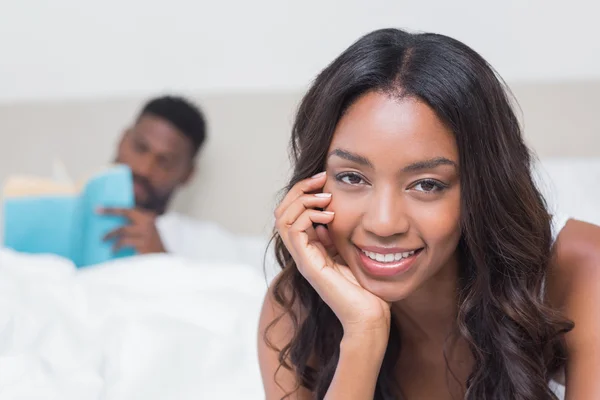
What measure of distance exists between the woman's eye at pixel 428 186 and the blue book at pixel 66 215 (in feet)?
4.64

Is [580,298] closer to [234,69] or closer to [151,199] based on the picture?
[234,69]

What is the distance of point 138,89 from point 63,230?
0.58 metres

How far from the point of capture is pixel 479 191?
3.47 feet

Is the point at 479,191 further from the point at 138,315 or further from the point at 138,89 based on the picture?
the point at 138,89

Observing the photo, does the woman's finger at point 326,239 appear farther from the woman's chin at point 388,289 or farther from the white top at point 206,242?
the white top at point 206,242

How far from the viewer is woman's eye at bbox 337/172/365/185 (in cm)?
109

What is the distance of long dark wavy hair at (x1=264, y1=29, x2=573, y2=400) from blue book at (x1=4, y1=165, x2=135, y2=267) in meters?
1.16

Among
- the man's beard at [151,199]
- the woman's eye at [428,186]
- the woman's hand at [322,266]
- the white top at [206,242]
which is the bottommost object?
the white top at [206,242]

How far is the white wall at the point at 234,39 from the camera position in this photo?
2.19 metres

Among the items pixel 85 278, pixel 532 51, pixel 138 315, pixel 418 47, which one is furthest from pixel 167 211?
pixel 418 47

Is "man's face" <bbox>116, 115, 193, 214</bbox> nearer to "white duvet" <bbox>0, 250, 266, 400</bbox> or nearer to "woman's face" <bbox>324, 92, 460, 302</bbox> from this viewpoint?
"white duvet" <bbox>0, 250, 266, 400</bbox>

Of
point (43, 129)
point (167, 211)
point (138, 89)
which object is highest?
point (138, 89)

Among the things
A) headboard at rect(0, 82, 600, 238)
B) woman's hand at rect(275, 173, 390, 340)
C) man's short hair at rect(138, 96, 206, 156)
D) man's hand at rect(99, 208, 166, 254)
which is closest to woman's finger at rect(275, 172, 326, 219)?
woman's hand at rect(275, 173, 390, 340)

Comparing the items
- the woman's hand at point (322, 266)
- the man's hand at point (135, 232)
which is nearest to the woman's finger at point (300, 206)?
the woman's hand at point (322, 266)
